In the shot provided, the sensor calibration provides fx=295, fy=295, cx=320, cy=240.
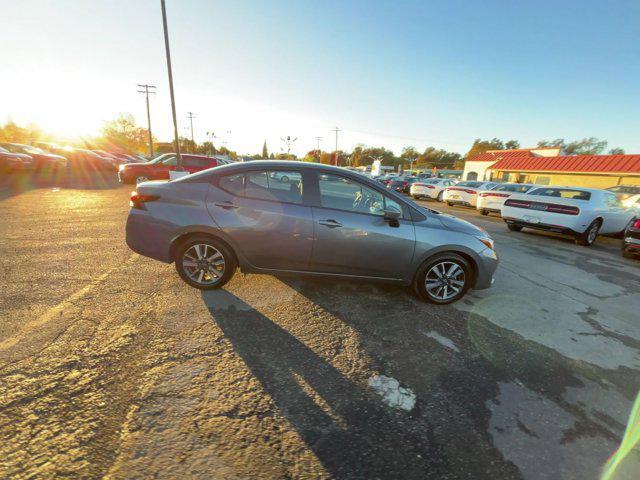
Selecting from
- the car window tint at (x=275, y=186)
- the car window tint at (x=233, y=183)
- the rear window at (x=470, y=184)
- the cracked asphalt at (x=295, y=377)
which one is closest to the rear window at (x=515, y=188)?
the rear window at (x=470, y=184)

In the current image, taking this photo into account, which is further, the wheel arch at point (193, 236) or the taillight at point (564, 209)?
the taillight at point (564, 209)

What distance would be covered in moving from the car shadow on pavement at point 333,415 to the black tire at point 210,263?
0.91 metres

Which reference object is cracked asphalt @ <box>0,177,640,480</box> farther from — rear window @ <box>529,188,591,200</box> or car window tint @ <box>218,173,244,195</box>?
rear window @ <box>529,188,591,200</box>

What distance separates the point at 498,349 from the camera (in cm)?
293

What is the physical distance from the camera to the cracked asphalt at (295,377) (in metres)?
1.73

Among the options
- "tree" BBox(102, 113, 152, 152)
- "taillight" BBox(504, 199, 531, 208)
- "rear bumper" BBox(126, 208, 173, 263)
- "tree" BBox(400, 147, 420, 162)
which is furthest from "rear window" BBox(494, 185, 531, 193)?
"tree" BBox(400, 147, 420, 162)

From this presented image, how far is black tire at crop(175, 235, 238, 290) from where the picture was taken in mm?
3604

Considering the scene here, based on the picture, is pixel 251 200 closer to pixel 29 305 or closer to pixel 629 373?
pixel 29 305

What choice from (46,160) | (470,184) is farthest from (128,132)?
(470,184)

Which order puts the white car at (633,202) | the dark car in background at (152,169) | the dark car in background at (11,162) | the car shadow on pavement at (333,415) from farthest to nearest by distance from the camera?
the dark car in background at (152,169) < the dark car in background at (11,162) < the white car at (633,202) < the car shadow on pavement at (333,415)

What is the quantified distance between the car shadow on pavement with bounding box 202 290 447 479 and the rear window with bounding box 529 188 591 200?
353 inches

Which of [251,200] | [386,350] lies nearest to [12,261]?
[251,200]

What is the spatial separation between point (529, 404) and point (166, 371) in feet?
9.24

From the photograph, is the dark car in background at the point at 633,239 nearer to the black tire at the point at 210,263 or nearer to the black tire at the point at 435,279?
the black tire at the point at 435,279
